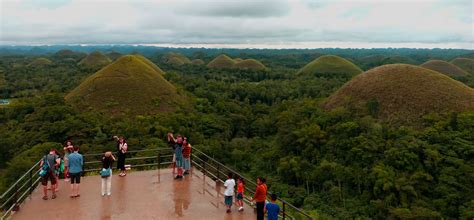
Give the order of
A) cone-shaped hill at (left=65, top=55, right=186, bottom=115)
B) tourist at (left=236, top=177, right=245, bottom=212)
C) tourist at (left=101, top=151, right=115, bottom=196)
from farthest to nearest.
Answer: cone-shaped hill at (left=65, top=55, right=186, bottom=115), tourist at (left=101, top=151, right=115, bottom=196), tourist at (left=236, top=177, right=245, bottom=212)

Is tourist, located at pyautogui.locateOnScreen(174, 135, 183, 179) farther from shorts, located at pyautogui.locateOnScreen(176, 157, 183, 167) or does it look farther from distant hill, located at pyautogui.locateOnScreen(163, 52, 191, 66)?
distant hill, located at pyautogui.locateOnScreen(163, 52, 191, 66)

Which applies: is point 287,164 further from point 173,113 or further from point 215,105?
point 215,105

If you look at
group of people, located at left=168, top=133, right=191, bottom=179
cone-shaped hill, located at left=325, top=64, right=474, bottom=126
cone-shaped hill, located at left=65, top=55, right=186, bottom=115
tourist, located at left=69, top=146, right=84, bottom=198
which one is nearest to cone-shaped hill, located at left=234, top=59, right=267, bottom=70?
cone-shaped hill, located at left=65, top=55, right=186, bottom=115

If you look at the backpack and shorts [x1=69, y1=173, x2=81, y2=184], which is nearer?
the backpack

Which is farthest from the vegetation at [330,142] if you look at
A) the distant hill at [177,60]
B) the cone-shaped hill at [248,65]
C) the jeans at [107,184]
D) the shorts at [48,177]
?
the distant hill at [177,60]

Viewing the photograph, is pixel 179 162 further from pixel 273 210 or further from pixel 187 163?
pixel 273 210
